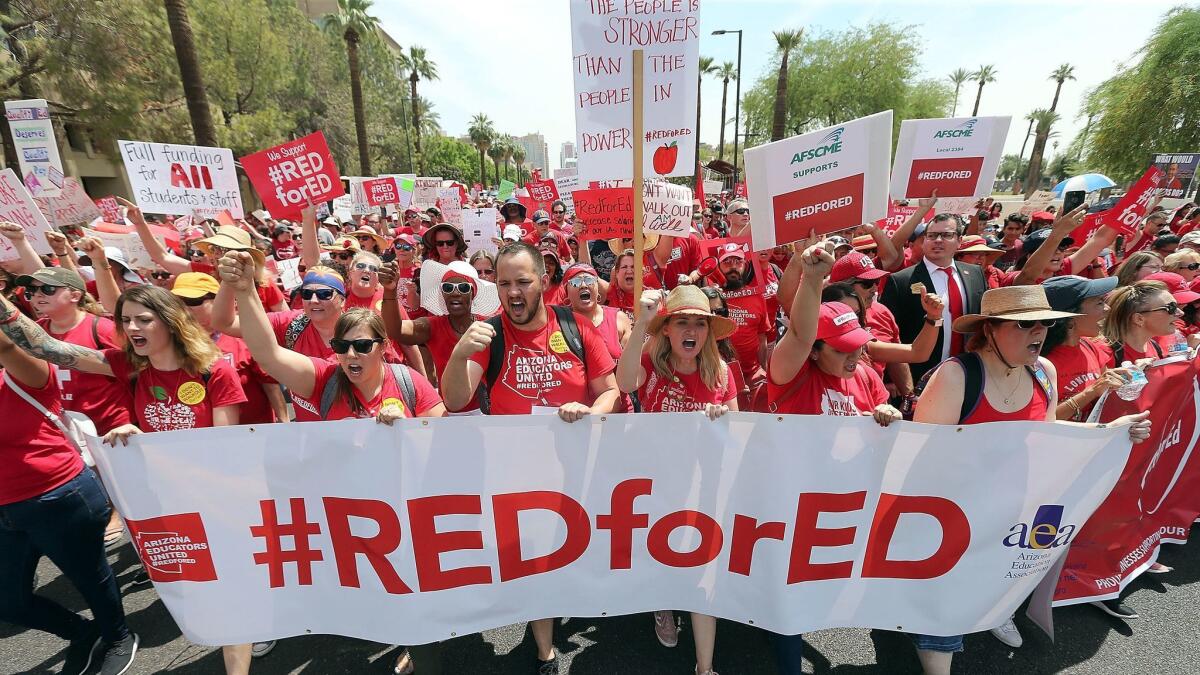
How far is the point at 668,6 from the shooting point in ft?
10.5

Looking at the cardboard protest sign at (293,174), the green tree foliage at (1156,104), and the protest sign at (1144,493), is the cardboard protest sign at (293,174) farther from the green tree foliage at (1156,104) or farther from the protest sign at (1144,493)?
the green tree foliage at (1156,104)

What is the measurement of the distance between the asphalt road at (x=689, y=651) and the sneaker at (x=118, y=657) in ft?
0.19

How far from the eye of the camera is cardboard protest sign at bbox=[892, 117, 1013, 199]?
15.7ft

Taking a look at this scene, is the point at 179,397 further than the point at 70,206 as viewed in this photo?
No

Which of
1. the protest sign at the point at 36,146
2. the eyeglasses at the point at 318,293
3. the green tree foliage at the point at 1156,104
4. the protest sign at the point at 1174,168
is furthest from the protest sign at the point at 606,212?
the green tree foliage at the point at 1156,104

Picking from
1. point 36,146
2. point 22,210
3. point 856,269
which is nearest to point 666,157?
point 856,269

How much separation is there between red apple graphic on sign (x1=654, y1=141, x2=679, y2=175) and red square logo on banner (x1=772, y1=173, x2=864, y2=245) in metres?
0.87

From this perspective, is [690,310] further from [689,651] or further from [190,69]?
[190,69]

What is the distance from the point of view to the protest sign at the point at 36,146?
532 centimetres

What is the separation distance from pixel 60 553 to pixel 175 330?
129 centimetres

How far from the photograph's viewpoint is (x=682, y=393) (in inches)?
105

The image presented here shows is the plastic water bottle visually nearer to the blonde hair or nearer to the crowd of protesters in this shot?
the crowd of protesters

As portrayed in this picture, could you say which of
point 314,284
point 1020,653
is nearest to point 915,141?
point 1020,653

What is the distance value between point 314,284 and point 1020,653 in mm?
4457
